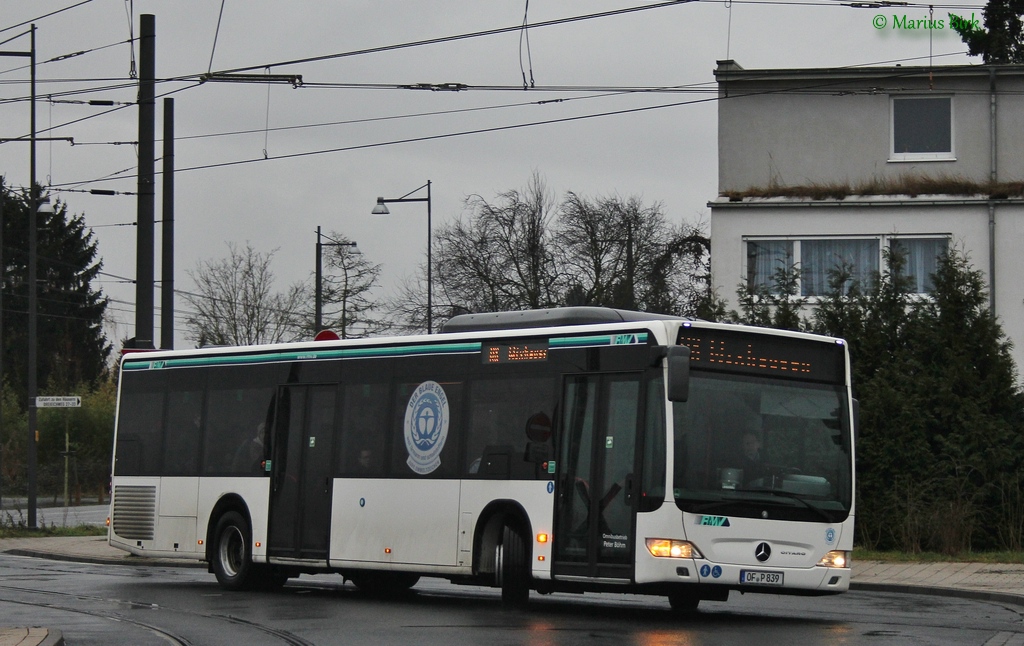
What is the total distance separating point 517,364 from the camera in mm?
16016

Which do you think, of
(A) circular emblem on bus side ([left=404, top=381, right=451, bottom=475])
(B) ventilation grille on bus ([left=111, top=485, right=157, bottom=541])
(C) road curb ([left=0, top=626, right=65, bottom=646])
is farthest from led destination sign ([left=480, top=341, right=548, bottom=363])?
(B) ventilation grille on bus ([left=111, top=485, right=157, bottom=541])

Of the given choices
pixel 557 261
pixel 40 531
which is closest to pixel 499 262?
pixel 557 261

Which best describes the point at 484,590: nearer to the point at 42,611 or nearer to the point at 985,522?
the point at 42,611

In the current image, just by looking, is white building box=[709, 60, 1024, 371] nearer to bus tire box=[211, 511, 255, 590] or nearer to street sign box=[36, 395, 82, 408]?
street sign box=[36, 395, 82, 408]

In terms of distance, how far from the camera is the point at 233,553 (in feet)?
63.6

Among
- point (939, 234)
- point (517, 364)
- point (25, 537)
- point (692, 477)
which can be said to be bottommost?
point (25, 537)

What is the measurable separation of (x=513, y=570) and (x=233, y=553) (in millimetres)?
5275

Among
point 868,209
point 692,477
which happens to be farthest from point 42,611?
point 868,209

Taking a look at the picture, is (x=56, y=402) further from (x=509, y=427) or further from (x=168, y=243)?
(x=509, y=427)

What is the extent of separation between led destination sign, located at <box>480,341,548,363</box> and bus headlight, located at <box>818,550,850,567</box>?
11.0ft

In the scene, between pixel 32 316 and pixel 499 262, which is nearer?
pixel 32 316

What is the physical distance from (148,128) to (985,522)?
46.0 feet

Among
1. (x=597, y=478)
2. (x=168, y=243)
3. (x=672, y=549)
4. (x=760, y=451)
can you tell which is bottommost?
(x=672, y=549)

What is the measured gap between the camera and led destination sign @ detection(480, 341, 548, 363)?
15805mm
